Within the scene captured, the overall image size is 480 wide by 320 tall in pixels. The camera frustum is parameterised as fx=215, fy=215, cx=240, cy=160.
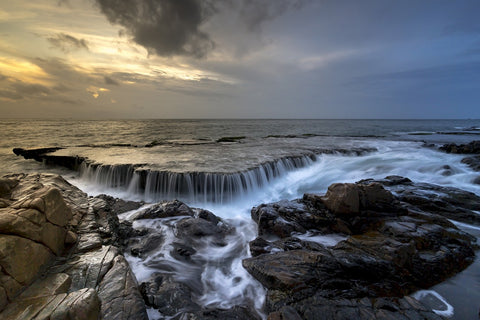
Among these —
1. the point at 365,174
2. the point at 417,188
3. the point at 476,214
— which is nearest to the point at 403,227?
the point at 476,214

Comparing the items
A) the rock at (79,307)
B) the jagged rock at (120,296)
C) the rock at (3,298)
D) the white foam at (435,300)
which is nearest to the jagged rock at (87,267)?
the jagged rock at (120,296)

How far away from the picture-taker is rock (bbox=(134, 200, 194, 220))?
775 centimetres

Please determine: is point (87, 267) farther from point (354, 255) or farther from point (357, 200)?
point (357, 200)

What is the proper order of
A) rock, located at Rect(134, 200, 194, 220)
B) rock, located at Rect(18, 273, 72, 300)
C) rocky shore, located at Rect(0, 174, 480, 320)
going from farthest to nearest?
rock, located at Rect(134, 200, 194, 220) → rocky shore, located at Rect(0, 174, 480, 320) → rock, located at Rect(18, 273, 72, 300)

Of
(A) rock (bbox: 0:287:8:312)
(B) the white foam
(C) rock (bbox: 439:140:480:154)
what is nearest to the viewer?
(A) rock (bbox: 0:287:8:312)

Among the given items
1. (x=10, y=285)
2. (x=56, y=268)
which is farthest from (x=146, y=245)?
(x=10, y=285)

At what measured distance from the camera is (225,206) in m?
10.4

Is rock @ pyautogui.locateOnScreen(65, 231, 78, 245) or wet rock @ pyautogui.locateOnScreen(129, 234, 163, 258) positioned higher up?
rock @ pyautogui.locateOnScreen(65, 231, 78, 245)

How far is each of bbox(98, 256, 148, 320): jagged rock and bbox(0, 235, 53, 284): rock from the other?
1003mm

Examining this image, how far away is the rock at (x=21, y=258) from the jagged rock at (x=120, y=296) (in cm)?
100

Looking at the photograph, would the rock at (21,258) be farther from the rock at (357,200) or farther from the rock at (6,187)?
the rock at (357,200)

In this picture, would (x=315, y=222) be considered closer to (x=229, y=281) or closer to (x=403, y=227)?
(x=403, y=227)

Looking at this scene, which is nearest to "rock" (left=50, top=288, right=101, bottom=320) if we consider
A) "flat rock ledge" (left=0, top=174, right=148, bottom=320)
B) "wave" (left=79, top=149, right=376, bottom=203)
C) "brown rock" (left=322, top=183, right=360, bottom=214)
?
"flat rock ledge" (left=0, top=174, right=148, bottom=320)

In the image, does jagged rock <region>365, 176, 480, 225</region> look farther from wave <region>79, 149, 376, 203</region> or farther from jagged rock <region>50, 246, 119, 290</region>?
jagged rock <region>50, 246, 119, 290</region>
